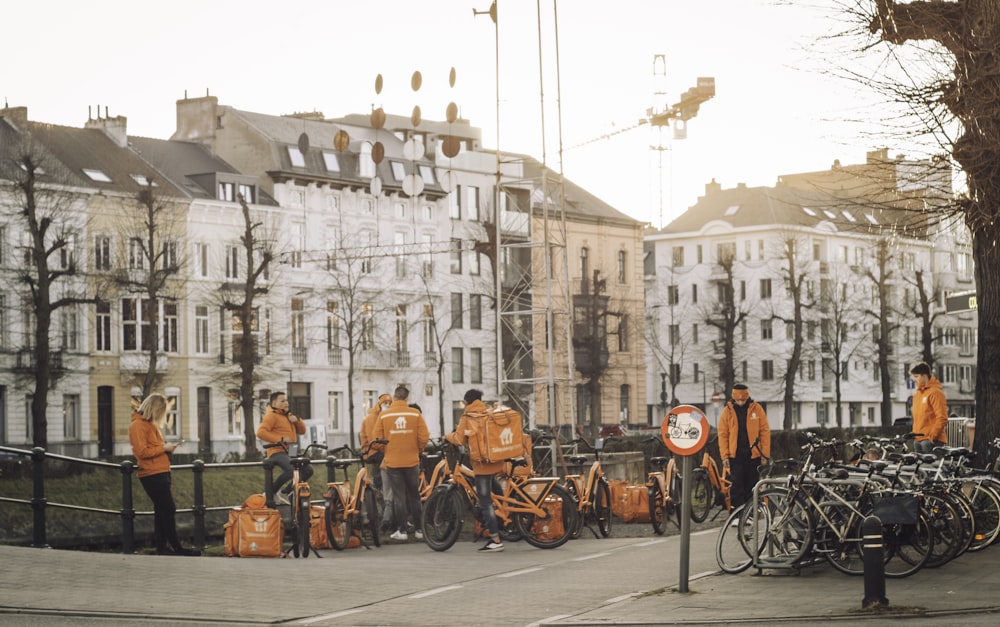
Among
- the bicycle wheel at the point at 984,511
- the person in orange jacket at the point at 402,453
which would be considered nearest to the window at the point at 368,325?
the person in orange jacket at the point at 402,453

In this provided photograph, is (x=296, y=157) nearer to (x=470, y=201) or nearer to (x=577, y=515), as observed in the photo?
(x=470, y=201)

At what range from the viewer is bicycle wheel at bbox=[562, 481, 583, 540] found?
65.5 feet

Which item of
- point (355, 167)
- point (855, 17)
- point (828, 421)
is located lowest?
point (828, 421)

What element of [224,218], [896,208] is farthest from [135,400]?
[896,208]

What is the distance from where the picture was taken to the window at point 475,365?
84562 mm

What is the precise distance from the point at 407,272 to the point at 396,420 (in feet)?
196

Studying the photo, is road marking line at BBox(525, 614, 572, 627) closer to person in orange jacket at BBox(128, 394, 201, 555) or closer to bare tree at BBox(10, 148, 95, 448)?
person in orange jacket at BBox(128, 394, 201, 555)

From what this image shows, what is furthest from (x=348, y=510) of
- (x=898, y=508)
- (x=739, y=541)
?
(x=898, y=508)

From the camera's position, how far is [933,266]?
119 meters

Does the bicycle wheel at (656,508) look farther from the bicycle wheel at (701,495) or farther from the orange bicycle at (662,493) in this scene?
the bicycle wheel at (701,495)

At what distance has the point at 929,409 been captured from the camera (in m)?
19.7

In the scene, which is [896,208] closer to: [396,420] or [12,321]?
[396,420]

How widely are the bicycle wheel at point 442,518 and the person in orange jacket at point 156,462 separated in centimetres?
275

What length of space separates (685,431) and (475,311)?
7049 centimetres
